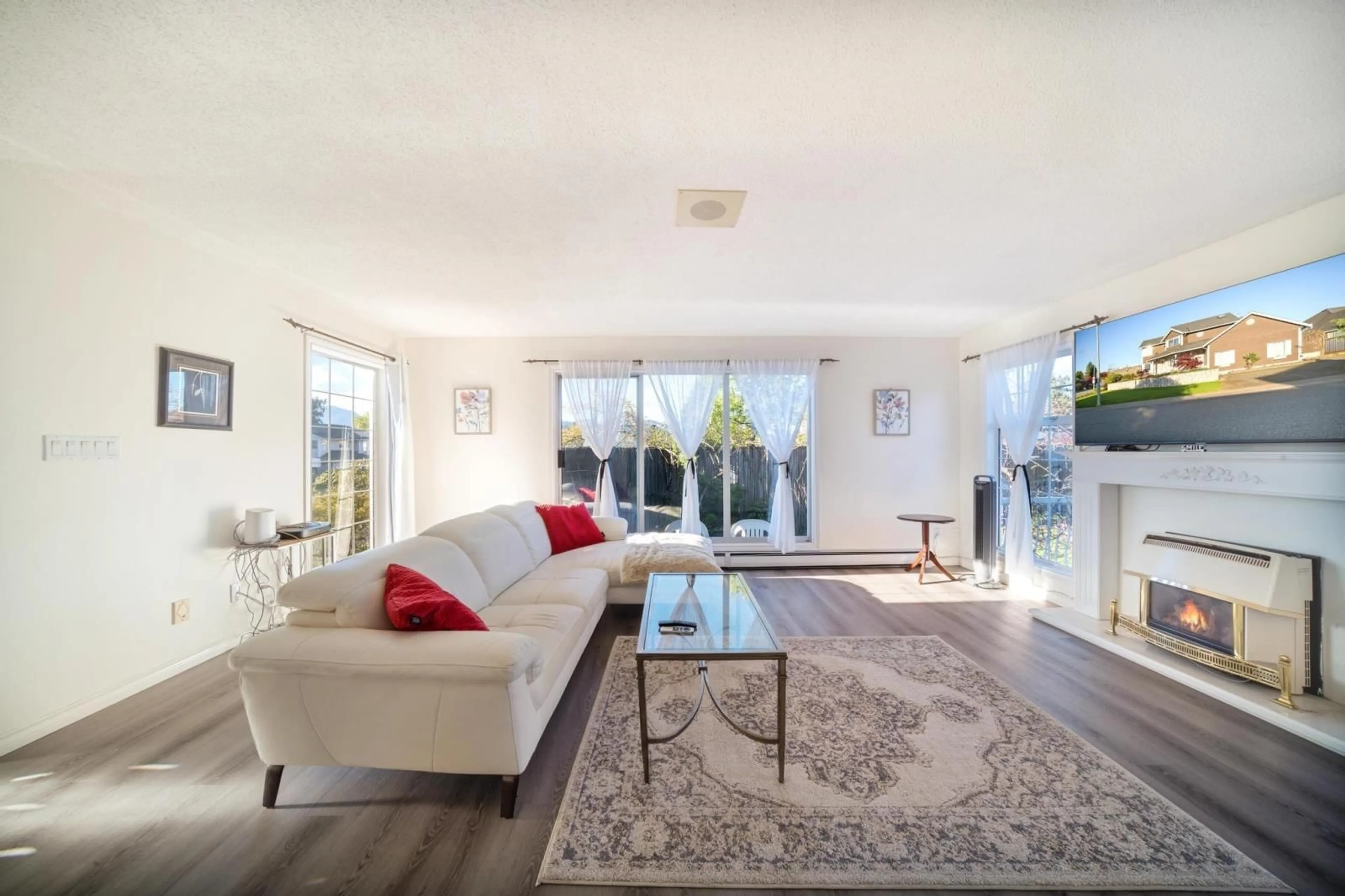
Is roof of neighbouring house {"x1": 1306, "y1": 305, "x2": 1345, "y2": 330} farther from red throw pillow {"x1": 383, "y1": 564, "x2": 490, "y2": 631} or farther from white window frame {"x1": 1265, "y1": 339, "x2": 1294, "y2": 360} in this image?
red throw pillow {"x1": 383, "y1": 564, "x2": 490, "y2": 631}

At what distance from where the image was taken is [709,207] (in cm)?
219

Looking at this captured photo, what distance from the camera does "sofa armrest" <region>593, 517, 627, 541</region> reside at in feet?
13.7

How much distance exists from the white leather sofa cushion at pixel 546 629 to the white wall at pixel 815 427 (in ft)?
8.44

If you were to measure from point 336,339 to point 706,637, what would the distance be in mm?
3749

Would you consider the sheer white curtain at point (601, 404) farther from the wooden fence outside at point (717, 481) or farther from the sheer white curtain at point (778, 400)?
the sheer white curtain at point (778, 400)

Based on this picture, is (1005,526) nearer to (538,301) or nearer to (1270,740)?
(1270,740)

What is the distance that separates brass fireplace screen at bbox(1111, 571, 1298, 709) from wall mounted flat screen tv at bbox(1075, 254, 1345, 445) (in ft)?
2.79

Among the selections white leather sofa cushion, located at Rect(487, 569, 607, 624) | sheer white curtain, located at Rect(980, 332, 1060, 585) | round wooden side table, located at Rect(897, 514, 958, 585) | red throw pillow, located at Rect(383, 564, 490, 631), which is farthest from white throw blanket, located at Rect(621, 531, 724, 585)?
sheer white curtain, located at Rect(980, 332, 1060, 585)

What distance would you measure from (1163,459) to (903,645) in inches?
72.8

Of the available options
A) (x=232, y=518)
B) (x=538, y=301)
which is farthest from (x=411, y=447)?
(x=538, y=301)

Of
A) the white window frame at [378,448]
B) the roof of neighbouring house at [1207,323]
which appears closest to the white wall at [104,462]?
the white window frame at [378,448]

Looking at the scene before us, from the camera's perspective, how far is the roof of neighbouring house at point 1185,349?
2521mm

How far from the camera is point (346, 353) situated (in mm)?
3949

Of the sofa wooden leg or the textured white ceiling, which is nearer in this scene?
the textured white ceiling
